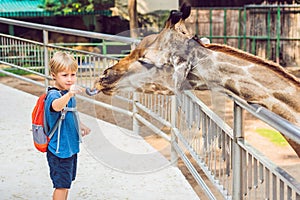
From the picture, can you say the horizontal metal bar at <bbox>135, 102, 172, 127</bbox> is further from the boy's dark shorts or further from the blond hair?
the blond hair

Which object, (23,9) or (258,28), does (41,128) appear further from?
(23,9)

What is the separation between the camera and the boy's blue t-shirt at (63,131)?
340 cm

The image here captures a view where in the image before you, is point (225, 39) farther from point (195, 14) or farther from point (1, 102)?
point (1, 102)

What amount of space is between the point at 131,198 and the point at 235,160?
1.30 metres

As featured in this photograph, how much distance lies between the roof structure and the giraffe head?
14.7 m

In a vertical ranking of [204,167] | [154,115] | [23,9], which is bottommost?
[204,167]

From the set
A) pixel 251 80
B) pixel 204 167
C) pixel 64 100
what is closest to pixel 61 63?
pixel 64 100

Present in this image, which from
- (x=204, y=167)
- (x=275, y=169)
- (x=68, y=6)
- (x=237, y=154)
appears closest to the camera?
(x=275, y=169)

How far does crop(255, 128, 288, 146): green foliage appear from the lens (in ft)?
29.5

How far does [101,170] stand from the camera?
4.83m

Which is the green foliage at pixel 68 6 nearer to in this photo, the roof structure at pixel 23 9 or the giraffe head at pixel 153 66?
the roof structure at pixel 23 9

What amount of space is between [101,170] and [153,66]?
4.46 feet

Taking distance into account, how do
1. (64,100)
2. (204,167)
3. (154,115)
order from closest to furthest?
(64,100)
(204,167)
(154,115)

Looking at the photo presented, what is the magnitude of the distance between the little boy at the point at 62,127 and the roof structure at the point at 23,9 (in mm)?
15211
